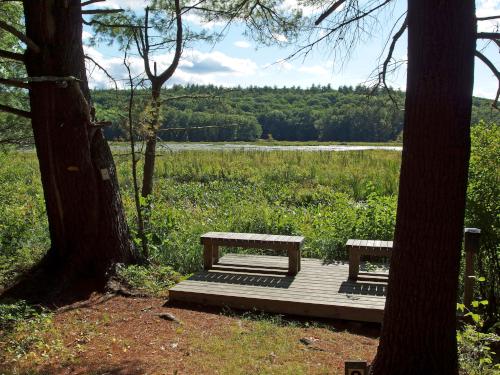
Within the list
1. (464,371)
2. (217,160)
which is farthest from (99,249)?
(217,160)

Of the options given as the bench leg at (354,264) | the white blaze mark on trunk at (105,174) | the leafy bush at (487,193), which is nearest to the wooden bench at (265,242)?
the bench leg at (354,264)

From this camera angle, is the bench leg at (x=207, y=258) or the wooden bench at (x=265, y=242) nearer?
the wooden bench at (x=265, y=242)

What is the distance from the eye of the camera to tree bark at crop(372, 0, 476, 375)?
107 inches

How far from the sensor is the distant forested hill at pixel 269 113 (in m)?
5.26

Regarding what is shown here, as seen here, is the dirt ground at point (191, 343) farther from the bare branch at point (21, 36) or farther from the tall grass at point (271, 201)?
the bare branch at point (21, 36)

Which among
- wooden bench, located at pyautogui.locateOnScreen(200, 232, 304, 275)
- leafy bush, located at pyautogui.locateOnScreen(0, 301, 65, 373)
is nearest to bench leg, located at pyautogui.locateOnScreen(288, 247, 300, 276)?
wooden bench, located at pyautogui.locateOnScreen(200, 232, 304, 275)

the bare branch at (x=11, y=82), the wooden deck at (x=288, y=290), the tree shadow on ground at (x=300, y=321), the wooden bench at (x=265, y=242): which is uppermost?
the bare branch at (x=11, y=82)

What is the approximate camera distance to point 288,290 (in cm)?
564

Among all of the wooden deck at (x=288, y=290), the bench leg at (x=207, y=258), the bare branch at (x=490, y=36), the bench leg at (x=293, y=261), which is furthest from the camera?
the bench leg at (x=207, y=258)

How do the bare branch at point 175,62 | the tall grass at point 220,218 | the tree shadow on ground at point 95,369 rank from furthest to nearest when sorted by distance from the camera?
the bare branch at point 175,62 < the tall grass at point 220,218 < the tree shadow on ground at point 95,369

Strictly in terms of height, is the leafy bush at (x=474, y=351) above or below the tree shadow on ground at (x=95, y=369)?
above

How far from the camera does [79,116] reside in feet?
19.1

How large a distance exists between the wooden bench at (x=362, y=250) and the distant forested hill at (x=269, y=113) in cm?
133

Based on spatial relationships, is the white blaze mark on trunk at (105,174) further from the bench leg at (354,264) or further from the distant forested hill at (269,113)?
the bench leg at (354,264)
